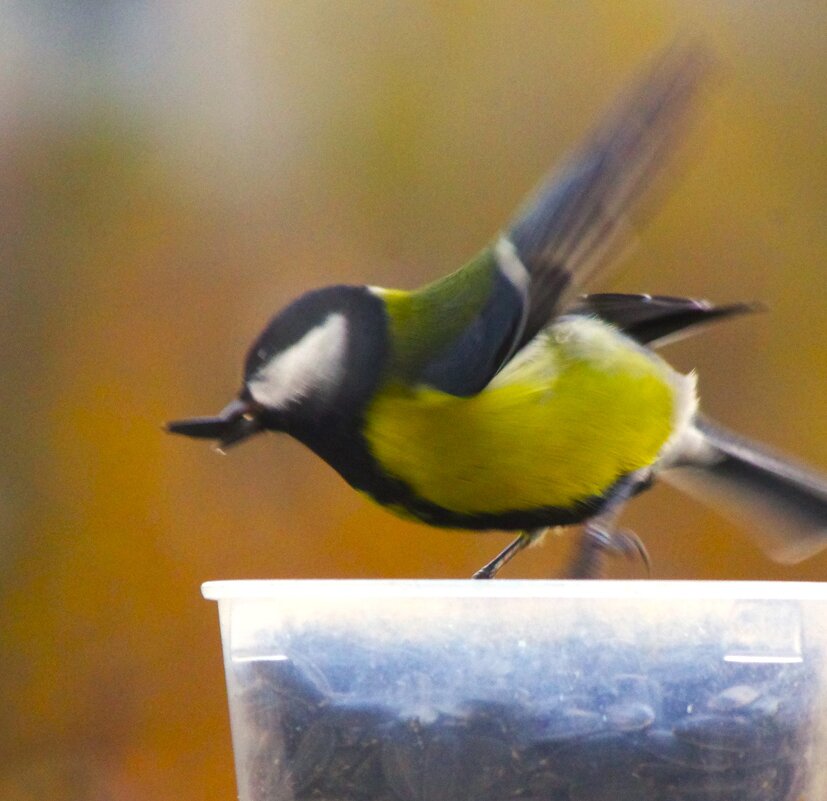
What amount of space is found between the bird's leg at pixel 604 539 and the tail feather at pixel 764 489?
0.05 metres

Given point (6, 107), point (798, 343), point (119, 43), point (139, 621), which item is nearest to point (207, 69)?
point (119, 43)

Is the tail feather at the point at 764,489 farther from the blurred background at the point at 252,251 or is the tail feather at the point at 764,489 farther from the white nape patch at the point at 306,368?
the blurred background at the point at 252,251

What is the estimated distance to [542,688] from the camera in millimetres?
439

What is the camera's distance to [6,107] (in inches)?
45.8

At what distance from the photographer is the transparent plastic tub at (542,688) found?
0.44 meters

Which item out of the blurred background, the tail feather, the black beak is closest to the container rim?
the black beak

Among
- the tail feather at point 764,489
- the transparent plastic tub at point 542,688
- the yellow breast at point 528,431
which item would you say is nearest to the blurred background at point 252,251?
the tail feather at point 764,489

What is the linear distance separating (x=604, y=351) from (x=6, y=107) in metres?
A: 0.75

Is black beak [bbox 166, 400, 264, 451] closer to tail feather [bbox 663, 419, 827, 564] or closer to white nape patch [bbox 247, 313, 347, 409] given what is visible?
white nape patch [bbox 247, 313, 347, 409]

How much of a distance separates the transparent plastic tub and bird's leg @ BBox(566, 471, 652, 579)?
8.8 inches

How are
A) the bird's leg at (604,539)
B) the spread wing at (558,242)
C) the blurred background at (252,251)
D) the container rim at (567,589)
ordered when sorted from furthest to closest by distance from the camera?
the blurred background at (252,251), the bird's leg at (604,539), the spread wing at (558,242), the container rim at (567,589)

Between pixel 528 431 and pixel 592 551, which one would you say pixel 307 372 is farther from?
pixel 592 551

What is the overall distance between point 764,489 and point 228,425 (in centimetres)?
36

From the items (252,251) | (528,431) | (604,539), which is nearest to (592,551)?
(604,539)
